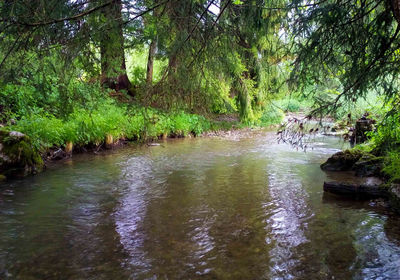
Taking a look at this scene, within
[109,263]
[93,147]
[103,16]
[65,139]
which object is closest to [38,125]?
[65,139]

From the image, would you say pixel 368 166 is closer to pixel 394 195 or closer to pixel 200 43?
pixel 394 195

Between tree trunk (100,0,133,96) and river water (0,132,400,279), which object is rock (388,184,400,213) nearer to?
river water (0,132,400,279)

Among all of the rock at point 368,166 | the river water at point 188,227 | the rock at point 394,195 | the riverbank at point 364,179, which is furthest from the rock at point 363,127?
the rock at point 394,195

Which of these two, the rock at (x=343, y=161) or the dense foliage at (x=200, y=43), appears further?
the rock at (x=343, y=161)

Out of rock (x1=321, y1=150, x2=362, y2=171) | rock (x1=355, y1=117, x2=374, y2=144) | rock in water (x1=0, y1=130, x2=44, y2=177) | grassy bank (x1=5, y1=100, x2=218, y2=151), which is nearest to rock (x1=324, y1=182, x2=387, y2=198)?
rock (x1=321, y1=150, x2=362, y2=171)

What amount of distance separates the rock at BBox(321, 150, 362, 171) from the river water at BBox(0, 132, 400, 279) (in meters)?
0.60

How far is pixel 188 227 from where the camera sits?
4859 millimetres

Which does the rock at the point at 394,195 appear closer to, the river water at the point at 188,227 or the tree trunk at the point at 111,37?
the river water at the point at 188,227

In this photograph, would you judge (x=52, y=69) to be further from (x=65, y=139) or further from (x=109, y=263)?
(x=65, y=139)

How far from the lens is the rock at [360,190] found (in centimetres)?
623

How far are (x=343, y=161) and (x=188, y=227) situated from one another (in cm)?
567

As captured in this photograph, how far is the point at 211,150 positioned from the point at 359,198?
6505mm

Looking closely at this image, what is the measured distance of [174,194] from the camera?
659 cm

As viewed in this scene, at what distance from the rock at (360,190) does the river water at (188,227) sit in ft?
0.83
